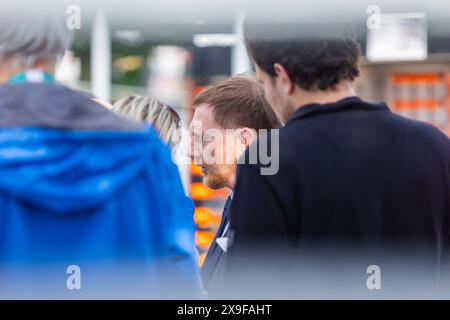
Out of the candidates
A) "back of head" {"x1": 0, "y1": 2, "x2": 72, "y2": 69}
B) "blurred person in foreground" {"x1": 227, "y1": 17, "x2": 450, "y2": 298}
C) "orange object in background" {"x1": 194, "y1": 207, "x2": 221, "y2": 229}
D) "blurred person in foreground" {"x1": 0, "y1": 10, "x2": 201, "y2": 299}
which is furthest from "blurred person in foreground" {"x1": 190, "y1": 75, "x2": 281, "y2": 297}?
"orange object in background" {"x1": 194, "y1": 207, "x2": 221, "y2": 229}

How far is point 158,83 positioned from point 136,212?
4796 mm

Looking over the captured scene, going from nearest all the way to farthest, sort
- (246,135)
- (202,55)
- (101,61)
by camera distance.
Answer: (246,135), (101,61), (202,55)

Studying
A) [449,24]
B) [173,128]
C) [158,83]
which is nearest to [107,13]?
[158,83]

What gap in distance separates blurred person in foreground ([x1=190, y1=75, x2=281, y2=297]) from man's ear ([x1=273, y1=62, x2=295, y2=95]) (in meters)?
0.70

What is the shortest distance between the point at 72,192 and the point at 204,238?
17.2ft

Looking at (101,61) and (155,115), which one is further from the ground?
(101,61)

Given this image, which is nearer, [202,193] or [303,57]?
[303,57]

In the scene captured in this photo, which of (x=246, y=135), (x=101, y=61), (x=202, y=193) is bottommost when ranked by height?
(x=202, y=193)

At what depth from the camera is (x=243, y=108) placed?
236 centimetres

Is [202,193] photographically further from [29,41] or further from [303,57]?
[29,41]

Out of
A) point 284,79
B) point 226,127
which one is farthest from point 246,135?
point 284,79

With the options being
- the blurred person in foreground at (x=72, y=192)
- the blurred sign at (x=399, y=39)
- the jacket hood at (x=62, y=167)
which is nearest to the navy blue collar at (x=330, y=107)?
the blurred person in foreground at (x=72, y=192)

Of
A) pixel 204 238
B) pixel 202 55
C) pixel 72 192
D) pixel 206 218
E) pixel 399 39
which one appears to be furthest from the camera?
pixel 206 218

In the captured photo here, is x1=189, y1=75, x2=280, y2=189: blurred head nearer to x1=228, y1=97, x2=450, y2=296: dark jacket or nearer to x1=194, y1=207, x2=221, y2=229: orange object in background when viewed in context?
x1=228, y1=97, x2=450, y2=296: dark jacket
